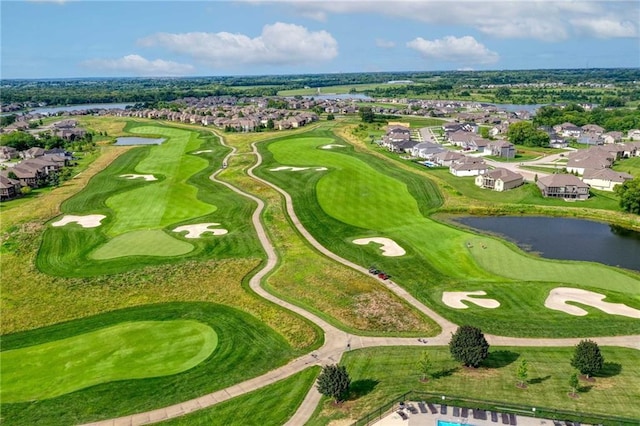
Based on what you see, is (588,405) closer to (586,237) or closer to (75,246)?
(586,237)

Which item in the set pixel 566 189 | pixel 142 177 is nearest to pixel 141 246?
pixel 142 177

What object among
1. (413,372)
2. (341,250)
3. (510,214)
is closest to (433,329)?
(413,372)

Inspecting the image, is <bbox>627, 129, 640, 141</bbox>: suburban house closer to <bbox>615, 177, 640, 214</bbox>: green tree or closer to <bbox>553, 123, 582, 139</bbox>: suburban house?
<bbox>553, 123, 582, 139</bbox>: suburban house

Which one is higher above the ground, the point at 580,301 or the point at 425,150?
the point at 425,150

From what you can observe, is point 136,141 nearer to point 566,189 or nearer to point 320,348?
point 566,189

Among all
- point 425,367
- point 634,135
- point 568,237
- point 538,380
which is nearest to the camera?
point 425,367

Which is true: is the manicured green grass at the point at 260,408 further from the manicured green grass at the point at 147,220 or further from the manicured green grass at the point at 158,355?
the manicured green grass at the point at 147,220
